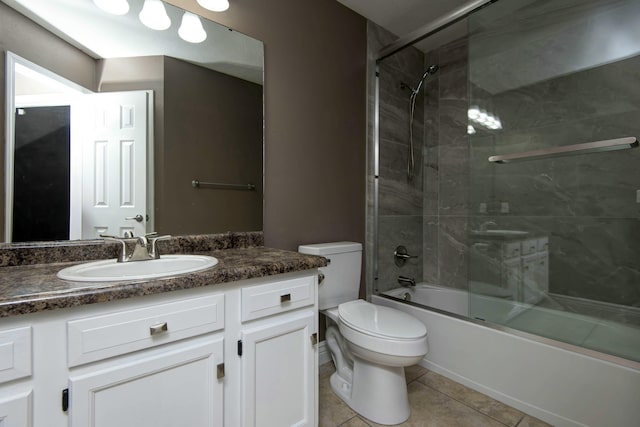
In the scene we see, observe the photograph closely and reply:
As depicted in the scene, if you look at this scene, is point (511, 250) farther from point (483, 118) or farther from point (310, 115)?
point (310, 115)

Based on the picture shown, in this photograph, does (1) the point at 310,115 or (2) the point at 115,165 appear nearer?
(2) the point at 115,165

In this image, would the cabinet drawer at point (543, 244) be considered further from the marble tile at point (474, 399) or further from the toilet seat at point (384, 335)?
the toilet seat at point (384, 335)

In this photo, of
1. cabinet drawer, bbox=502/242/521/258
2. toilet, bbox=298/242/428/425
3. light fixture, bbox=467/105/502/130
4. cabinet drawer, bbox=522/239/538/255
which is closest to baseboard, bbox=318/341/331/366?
toilet, bbox=298/242/428/425

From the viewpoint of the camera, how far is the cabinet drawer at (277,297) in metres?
1.04

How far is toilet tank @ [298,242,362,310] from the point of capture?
1.75m

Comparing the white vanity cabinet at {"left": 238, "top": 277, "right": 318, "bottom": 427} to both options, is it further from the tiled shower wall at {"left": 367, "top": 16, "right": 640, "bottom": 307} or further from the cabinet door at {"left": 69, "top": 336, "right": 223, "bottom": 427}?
the tiled shower wall at {"left": 367, "top": 16, "right": 640, "bottom": 307}

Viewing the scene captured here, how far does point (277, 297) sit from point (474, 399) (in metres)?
1.31

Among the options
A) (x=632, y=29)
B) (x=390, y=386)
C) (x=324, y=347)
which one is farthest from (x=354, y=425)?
(x=632, y=29)

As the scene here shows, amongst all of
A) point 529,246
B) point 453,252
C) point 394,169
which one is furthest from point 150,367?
point 453,252

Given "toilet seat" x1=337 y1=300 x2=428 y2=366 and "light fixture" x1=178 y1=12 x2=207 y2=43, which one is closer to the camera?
"toilet seat" x1=337 y1=300 x2=428 y2=366

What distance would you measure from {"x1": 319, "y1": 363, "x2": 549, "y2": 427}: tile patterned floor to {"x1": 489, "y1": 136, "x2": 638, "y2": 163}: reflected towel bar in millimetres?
1514

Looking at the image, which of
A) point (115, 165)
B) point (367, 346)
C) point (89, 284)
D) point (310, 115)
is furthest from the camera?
point (310, 115)

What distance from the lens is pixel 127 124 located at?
129 cm

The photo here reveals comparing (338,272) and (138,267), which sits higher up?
(138,267)
